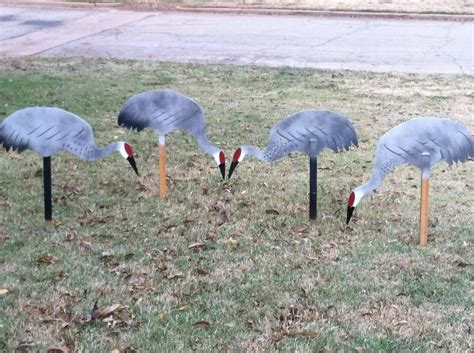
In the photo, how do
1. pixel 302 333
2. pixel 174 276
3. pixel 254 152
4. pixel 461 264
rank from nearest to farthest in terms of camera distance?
pixel 302 333
pixel 174 276
pixel 461 264
pixel 254 152

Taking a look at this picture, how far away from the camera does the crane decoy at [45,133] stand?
5.86 m

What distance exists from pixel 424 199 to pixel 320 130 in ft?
3.30

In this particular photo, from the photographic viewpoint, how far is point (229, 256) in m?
5.45

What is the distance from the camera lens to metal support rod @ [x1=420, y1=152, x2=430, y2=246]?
18.2 ft

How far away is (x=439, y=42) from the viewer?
16.3 m

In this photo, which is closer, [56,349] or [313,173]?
[56,349]

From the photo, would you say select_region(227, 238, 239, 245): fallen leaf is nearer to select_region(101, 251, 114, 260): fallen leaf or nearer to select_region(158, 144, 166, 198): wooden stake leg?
select_region(101, 251, 114, 260): fallen leaf

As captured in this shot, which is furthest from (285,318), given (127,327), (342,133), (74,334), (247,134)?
(247,134)

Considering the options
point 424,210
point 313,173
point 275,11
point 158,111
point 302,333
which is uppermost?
point 275,11

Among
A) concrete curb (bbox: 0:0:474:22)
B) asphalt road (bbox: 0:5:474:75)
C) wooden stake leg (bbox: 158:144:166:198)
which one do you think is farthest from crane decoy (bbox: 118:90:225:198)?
concrete curb (bbox: 0:0:474:22)

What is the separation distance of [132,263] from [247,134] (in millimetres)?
3895

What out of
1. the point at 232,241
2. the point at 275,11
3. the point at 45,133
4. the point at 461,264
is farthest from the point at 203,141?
the point at 275,11

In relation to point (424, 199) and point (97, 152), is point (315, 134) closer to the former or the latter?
point (424, 199)

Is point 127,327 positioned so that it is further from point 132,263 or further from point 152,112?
point 152,112
